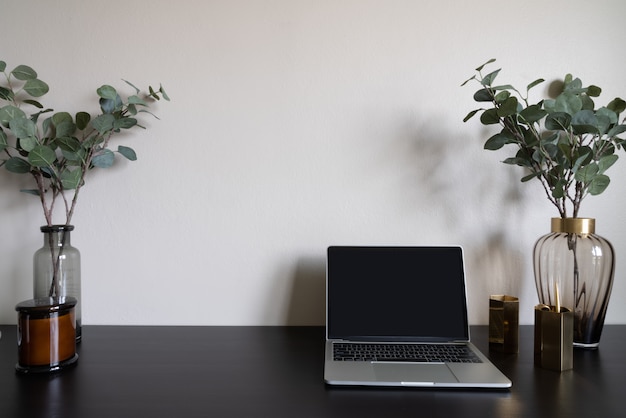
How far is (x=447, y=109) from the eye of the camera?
3.63 feet

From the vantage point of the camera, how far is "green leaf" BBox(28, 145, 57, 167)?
3.14ft

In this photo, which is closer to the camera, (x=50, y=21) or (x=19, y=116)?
(x=19, y=116)

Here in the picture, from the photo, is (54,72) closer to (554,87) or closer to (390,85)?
(390,85)

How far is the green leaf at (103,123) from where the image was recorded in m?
1.01

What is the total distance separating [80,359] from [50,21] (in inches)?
35.5

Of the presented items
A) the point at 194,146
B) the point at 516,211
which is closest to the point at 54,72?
the point at 194,146

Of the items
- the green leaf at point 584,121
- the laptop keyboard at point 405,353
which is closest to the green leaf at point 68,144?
the laptop keyboard at point 405,353

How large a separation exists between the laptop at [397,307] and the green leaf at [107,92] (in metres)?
0.68

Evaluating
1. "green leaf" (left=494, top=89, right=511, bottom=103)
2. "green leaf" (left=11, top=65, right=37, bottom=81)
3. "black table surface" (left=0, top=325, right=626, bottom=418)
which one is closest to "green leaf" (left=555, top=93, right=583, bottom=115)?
"green leaf" (left=494, top=89, right=511, bottom=103)

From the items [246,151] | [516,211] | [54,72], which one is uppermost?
[54,72]

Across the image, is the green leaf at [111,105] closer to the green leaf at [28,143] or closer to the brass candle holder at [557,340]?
the green leaf at [28,143]

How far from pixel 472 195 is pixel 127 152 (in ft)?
3.03

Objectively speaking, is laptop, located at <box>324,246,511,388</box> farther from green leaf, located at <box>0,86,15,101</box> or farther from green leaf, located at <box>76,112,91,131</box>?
green leaf, located at <box>0,86,15,101</box>

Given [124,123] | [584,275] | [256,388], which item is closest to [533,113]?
[584,275]
